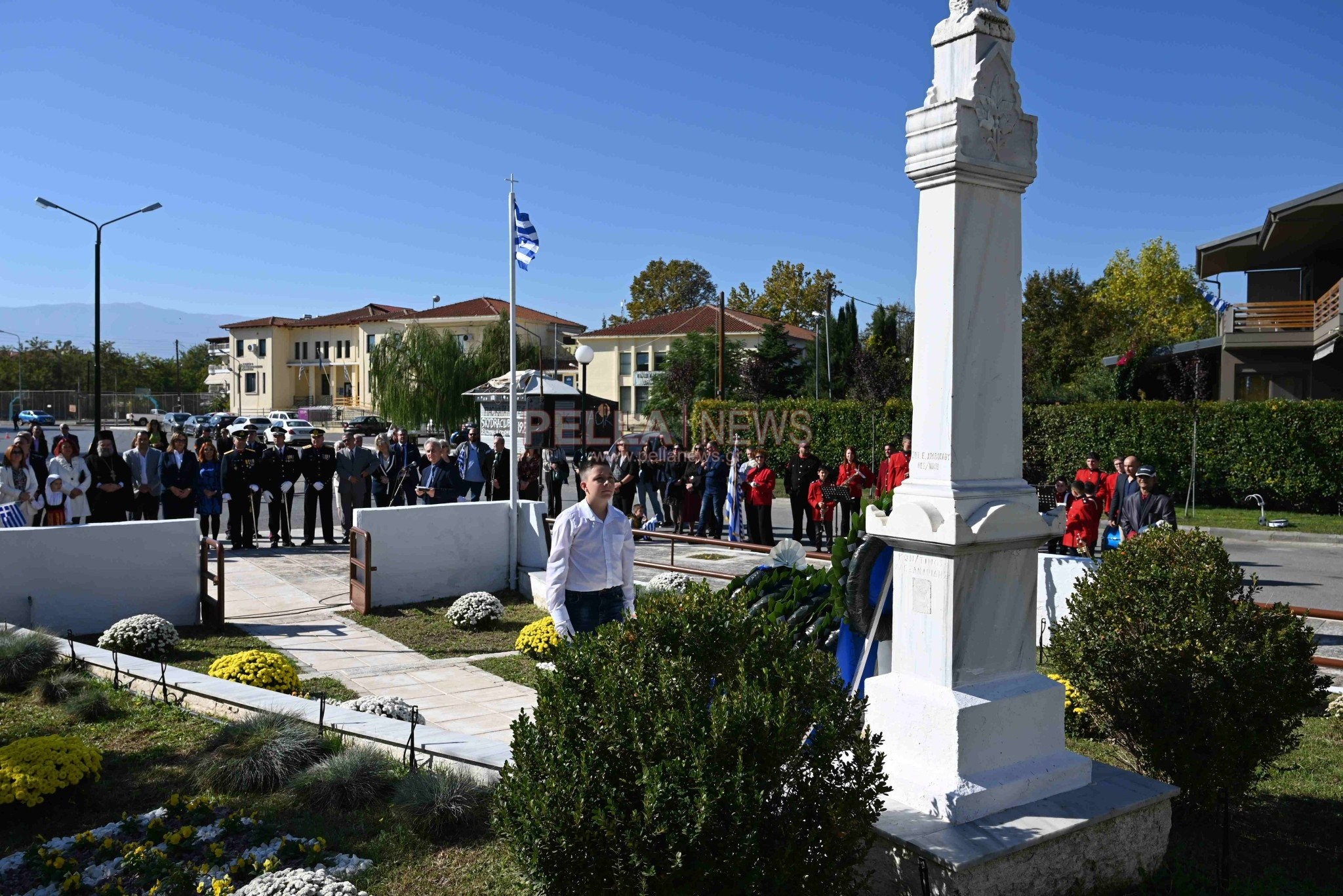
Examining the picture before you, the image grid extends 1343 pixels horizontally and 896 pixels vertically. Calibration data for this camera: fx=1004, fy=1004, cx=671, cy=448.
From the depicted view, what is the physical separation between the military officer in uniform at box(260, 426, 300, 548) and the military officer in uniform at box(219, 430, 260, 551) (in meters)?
0.17

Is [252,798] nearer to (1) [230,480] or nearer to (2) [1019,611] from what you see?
(2) [1019,611]

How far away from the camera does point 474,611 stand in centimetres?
1094

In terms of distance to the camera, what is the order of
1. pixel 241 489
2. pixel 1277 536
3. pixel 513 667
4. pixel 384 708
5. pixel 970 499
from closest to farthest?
1. pixel 970 499
2. pixel 384 708
3. pixel 513 667
4. pixel 241 489
5. pixel 1277 536

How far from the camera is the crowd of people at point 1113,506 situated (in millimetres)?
11227

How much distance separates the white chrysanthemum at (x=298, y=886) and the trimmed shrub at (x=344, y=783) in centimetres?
90

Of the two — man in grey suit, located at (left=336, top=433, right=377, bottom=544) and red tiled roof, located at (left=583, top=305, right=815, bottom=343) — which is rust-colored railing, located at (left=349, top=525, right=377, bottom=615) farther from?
red tiled roof, located at (left=583, top=305, right=815, bottom=343)

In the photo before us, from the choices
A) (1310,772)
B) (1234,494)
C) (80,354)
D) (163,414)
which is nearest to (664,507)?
(1234,494)

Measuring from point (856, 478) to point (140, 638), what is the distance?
11.8m

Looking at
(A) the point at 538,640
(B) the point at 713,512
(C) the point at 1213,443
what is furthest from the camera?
(C) the point at 1213,443

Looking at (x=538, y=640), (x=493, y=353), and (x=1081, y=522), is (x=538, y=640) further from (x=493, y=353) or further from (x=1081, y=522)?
(x=493, y=353)

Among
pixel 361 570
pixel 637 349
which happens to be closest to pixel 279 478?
pixel 361 570

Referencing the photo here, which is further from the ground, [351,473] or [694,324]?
[694,324]

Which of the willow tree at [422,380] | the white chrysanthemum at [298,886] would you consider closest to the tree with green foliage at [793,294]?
the willow tree at [422,380]

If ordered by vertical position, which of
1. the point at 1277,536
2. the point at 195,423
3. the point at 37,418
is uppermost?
the point at 37,418
